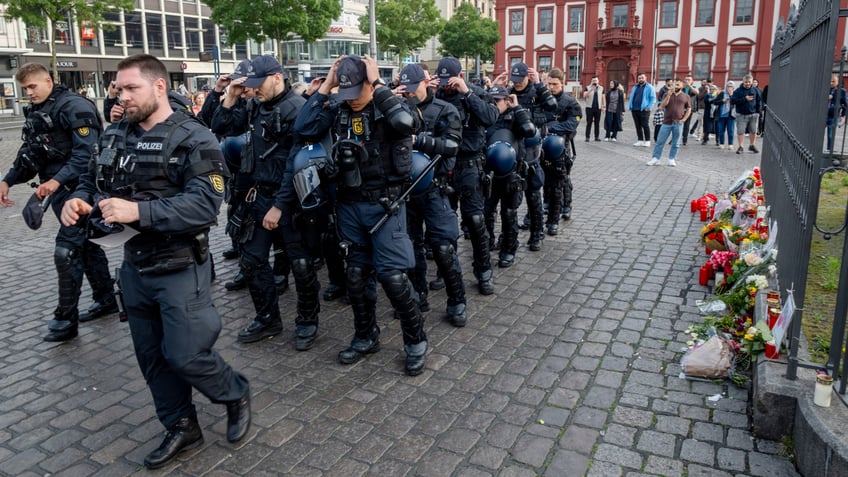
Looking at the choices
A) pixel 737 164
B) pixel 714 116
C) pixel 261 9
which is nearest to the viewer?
pixel 737 164

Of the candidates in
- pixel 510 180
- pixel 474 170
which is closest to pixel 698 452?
pixel 474 170

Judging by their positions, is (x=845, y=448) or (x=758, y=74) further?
(x=758, y=74)

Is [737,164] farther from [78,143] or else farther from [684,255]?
[78,143]

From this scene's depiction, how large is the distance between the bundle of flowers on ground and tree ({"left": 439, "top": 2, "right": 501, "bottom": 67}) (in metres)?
61.0

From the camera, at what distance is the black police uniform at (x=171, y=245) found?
138 inches

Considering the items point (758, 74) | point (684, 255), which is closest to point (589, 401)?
point (684, 255)

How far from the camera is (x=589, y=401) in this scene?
4.31 metres

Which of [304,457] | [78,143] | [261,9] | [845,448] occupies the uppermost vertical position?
[261,9]

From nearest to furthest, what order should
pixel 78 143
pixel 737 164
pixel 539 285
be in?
pixel 78 143, pixel 539 285, pixel 737 164

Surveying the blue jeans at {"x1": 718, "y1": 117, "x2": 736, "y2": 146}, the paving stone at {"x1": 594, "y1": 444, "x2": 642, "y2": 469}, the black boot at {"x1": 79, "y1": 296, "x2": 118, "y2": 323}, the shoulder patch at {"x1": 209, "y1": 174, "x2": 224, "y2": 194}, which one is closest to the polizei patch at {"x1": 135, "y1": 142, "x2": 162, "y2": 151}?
the shoulder patch at {"x1": 209, "y1": 174, "x2": 224, "y2": 194}

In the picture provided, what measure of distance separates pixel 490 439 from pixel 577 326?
2.00 meters

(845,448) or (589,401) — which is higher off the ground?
(845,448)

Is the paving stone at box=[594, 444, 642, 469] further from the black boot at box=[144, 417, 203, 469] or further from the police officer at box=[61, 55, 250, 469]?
the black boot at box=[144, 417, 203, 469]

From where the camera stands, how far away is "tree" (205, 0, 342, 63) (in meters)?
34.8
